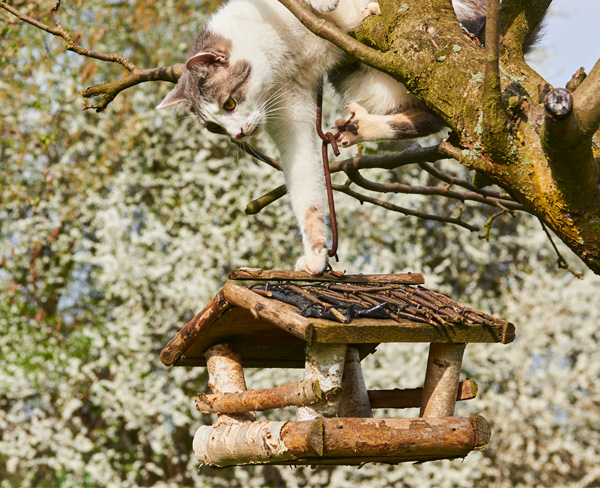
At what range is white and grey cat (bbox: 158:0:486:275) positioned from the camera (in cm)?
227

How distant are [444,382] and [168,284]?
3936 millimetres

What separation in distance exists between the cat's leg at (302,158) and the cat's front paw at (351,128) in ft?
0.89

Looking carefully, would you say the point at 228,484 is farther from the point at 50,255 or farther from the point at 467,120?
the point at 467,120

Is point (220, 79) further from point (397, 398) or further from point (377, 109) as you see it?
point (397, 398)

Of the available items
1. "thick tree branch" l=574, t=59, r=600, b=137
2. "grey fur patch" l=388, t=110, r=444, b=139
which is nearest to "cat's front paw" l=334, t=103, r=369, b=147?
"grey fur patch" l=388, t=110, r=444, b=139

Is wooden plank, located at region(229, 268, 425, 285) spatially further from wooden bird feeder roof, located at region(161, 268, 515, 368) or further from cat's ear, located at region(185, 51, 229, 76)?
cat's ear, located at region(185, 51, 229, 76)

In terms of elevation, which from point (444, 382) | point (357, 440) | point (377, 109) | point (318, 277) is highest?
point (377, 109)

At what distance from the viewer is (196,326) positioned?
186 centimetres

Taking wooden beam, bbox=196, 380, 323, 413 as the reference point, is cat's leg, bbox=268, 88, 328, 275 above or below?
above

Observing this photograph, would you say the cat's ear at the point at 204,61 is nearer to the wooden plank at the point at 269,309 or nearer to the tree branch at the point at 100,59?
the tree branch at the point at 100,59

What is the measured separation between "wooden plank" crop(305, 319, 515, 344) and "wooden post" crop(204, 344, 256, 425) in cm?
56

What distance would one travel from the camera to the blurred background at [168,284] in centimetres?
541

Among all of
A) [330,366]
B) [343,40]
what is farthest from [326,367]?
[343,40]

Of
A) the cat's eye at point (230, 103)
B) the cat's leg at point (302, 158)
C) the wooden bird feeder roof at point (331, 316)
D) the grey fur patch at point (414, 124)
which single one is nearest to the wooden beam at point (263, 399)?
the wooden bird feeder roof at point (331, 316)
